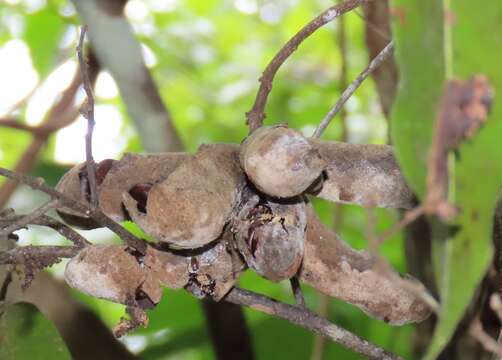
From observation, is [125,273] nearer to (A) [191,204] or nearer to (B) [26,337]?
(A) [191,204]

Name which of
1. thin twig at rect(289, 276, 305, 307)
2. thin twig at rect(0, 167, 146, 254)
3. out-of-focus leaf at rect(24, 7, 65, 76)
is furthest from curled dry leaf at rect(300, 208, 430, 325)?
out-of-focus leaf at rect(24, 7, 65, 76)

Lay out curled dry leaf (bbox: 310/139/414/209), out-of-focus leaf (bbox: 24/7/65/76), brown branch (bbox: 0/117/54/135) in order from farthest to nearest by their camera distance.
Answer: out-of-focus leaf (bbox: 24/7/65/76), brown branch (bbox: 0/117/54/135), curled dry leaf (bbox: 310/139/414/209)

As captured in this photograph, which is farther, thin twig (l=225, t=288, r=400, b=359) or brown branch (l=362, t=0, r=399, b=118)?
brown branch (l=362, t=0, r=399, b=118)

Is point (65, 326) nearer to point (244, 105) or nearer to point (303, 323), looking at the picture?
point (303, 323)

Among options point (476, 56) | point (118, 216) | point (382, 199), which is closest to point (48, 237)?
point (118, 216)

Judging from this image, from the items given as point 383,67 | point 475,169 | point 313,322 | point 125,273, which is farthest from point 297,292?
point 383,67

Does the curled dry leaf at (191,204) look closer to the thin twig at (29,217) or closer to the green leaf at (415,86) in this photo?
the thin twig at (29,217)

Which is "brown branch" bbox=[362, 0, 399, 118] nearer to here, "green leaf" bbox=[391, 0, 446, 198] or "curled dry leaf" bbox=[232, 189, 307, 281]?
"curled dry leaf" bbox=[232, 189, 307, 281]
